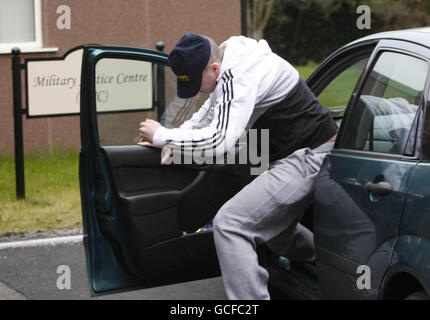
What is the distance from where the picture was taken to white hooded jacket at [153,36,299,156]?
11.7 feet

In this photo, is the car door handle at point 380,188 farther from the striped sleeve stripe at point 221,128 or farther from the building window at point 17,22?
the building window at point 17,22

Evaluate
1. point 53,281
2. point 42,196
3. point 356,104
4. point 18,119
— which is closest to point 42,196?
point 42,196

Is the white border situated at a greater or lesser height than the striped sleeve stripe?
greater

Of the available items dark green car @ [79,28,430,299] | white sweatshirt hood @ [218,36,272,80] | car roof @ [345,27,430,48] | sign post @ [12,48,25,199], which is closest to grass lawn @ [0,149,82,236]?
sign post @ [12,48,25,199]

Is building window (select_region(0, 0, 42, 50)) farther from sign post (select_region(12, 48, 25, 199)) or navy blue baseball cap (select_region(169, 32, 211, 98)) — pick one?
navy blue baseball cap (select_region(169, 32, 211, 98))

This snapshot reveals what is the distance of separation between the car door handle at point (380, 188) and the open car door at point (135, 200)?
0.98 metres

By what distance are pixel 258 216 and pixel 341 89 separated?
130 cm

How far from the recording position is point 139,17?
1055cm

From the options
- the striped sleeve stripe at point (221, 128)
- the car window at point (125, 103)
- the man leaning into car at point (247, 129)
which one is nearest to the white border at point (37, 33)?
the car window at point (125, 103)

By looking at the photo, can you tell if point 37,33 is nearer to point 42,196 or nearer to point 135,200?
point 42,196

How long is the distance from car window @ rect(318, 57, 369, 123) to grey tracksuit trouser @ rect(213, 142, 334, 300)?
611mm

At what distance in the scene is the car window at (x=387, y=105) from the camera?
324 centimetres

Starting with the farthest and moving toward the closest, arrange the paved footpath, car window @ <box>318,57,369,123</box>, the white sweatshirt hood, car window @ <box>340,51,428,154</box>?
the paved footpath → car window @ <box>318,57,369,123</box> → the white sweatshirt hood → car window @ <box>340,51,428,154</box>

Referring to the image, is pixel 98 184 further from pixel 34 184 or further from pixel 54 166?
pixel 54 166
